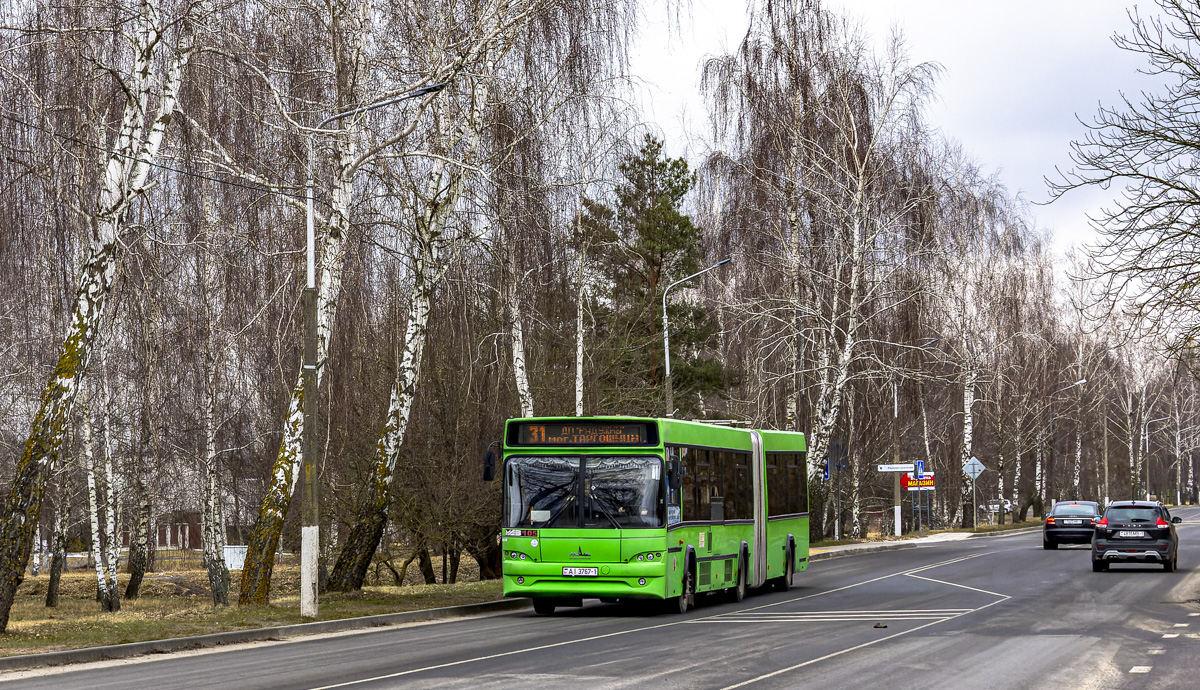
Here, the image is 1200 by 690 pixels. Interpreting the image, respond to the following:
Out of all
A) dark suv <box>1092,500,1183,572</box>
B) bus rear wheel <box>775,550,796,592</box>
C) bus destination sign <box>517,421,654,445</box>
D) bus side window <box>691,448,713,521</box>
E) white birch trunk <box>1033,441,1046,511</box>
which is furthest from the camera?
white birch trunk <box>1033,441,1046,511</box>

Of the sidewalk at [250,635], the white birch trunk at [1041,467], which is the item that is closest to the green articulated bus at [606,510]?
the sidewalk at [250,635]

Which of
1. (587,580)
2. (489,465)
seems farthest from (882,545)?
(489,465)

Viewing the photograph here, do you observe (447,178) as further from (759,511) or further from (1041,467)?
(1041,467)

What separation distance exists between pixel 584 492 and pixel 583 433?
0.93 m

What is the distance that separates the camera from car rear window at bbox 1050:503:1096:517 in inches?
1752

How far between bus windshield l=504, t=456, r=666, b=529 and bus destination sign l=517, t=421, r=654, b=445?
0.25 metres

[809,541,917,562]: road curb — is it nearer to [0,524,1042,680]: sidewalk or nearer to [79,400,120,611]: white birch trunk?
[0,524,1042,680]: sidewalk

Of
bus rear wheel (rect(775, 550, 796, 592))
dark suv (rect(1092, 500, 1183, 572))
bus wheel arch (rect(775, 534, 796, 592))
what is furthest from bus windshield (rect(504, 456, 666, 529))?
dark suv (rect(1092, 500, 1183, 572))

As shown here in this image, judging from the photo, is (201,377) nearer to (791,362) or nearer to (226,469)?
(226,469)

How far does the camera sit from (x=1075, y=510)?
44688mm

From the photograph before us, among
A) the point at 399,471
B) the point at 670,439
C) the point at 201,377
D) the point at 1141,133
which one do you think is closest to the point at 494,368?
the point at 399,471

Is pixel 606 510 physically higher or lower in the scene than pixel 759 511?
higher

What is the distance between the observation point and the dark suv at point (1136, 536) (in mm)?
31078

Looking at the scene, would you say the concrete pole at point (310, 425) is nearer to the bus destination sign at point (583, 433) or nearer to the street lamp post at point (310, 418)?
the street lamp post at point (310, 418)
